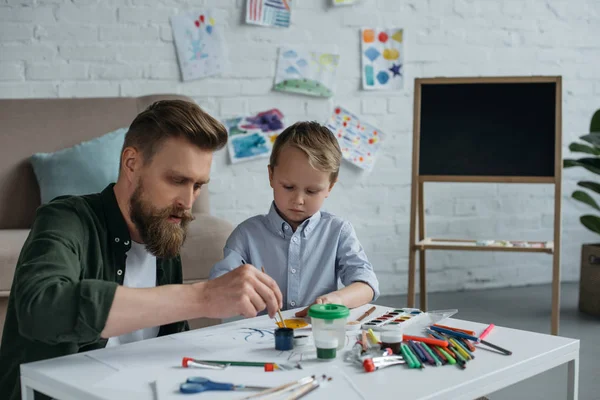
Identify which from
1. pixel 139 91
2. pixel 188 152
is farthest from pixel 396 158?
pixel 188 152

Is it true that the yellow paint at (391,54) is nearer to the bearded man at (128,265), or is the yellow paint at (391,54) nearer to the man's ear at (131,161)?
the bearded man at (128,265)

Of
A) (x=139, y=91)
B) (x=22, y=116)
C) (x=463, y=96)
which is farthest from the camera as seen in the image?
(x=139, y=91)

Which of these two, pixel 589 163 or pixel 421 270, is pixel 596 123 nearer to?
pixel 589 163

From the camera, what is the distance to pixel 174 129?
1.35 meters

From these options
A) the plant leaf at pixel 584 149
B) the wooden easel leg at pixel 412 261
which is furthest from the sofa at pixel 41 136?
the plant leaf at pixel 584 149

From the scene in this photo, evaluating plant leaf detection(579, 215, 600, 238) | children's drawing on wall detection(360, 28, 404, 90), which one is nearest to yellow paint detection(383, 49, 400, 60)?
children's drawing on wall detection(360, 28, 404, 90)

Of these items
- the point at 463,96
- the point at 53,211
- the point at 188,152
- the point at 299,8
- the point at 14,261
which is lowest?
the point at 14,261

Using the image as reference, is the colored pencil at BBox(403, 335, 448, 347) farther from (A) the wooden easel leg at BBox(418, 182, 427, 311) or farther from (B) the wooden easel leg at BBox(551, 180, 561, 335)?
(A) the wooden easel leg at BBox(418, 182, 427, 311)

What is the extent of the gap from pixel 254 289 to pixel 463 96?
2244 millimetres

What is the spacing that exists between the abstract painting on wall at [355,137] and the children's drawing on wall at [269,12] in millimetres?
510

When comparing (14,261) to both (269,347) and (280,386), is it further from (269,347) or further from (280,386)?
(280,386)

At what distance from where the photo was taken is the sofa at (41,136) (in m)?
2.78

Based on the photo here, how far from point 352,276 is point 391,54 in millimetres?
2248

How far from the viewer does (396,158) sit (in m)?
3.83
